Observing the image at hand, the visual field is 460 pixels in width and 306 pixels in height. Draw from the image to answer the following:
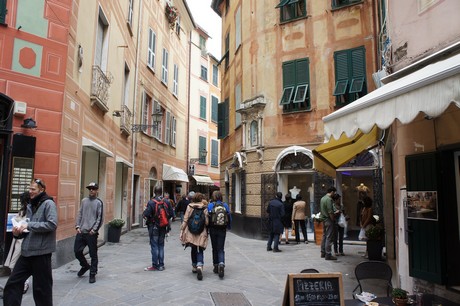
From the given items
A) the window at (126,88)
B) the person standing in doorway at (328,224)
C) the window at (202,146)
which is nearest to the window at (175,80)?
the window at (126,88)

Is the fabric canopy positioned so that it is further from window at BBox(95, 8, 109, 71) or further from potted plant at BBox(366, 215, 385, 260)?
window at BBox(95, 8, 109, 71)

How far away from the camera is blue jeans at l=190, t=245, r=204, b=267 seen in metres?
7.09

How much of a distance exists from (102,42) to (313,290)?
10.1 metres

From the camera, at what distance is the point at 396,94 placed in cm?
386

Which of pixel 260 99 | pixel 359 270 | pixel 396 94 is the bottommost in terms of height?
pixel 359 270

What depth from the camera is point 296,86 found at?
13234 millimetres

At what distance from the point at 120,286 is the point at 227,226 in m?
2.20

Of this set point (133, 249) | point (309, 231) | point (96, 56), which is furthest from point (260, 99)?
point (133, 249)

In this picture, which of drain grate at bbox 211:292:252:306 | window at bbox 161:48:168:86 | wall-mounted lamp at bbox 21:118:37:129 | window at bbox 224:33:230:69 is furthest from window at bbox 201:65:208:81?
drain grate at bbox 211:292:252:306

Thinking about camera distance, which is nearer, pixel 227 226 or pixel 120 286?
pixel 120 286

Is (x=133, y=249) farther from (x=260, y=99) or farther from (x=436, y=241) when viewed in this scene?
(x=436, y=241)

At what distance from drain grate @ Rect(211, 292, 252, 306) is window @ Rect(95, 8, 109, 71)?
775 cm

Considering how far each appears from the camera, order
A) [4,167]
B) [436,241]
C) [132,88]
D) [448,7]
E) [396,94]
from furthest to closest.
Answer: [132,88], [4,167], [448,7], [436,241], [396,94]

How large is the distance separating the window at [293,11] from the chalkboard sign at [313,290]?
1181cm
